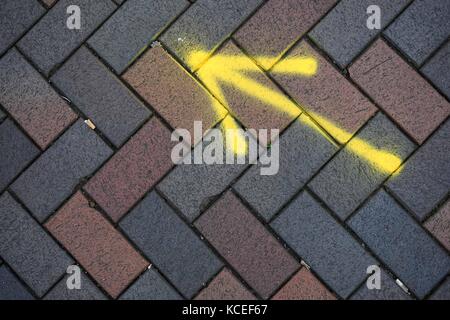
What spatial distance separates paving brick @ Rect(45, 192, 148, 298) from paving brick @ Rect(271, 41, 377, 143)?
42.1 inches

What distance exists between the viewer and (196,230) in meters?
2.32

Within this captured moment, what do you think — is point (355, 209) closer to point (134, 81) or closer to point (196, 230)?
point (196, 230)

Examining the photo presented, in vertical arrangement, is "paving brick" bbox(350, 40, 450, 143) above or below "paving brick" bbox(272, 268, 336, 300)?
above

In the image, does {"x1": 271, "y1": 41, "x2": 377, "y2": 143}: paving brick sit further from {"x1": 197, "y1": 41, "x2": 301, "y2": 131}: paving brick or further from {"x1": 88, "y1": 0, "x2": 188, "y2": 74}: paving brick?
{"x1": 88, "y1": 0, "x2": 188, "y2": 74}: paving brick

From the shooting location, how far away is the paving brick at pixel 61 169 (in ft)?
7.71

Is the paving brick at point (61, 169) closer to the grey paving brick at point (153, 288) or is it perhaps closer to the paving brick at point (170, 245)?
the paving brick at point (170, 245)

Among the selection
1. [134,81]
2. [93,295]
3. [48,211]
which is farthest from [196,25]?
[93,295]

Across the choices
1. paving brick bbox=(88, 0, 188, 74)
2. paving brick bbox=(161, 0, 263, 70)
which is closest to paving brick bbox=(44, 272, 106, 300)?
paving brick bbox=(88, 0, 188, 74)

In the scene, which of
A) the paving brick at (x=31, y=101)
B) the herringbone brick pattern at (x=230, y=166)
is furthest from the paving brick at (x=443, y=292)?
the paving brick at (x=31, y=101)

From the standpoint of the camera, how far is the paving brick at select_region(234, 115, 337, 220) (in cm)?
231

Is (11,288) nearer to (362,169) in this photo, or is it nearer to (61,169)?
(61,169)

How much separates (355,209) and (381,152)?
0.96 feet

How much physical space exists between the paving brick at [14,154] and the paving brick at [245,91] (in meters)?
0.89

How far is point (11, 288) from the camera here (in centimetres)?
235
